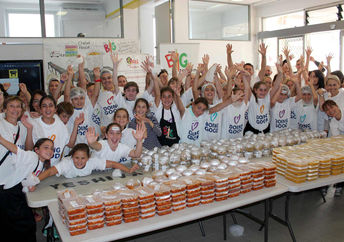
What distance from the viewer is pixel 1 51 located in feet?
21.8

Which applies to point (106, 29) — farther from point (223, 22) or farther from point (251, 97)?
point (251, 97)

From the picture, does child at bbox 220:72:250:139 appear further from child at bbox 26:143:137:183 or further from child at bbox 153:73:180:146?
child at bbox 26:143:137:183

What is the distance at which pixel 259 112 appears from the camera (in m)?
4.57

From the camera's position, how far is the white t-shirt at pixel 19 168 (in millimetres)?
2662

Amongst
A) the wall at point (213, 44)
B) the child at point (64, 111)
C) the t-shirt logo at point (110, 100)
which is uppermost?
the wall at point (213, 44)

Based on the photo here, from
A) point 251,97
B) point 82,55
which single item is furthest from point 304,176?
point 82,55

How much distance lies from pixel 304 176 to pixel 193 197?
44.7 inches

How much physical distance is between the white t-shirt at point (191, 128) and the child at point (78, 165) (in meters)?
1.24

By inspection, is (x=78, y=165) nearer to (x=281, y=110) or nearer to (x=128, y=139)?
(x=128, y=139)

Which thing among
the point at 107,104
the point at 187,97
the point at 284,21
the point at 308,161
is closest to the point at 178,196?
the point at 308,161

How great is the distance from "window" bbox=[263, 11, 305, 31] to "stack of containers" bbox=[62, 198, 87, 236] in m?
8.91

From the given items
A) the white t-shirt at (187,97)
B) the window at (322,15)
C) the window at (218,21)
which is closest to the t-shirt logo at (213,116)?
the white t-shirt at (187,97)

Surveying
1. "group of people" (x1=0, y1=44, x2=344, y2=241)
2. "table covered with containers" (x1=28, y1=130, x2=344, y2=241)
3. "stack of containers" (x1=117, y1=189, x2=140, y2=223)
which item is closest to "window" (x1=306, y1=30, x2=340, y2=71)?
"group of people" (x1=0, y1=44, x2=344, y2=241)

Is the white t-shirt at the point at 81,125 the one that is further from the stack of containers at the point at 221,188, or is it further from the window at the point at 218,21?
the window at the point at 218,21
